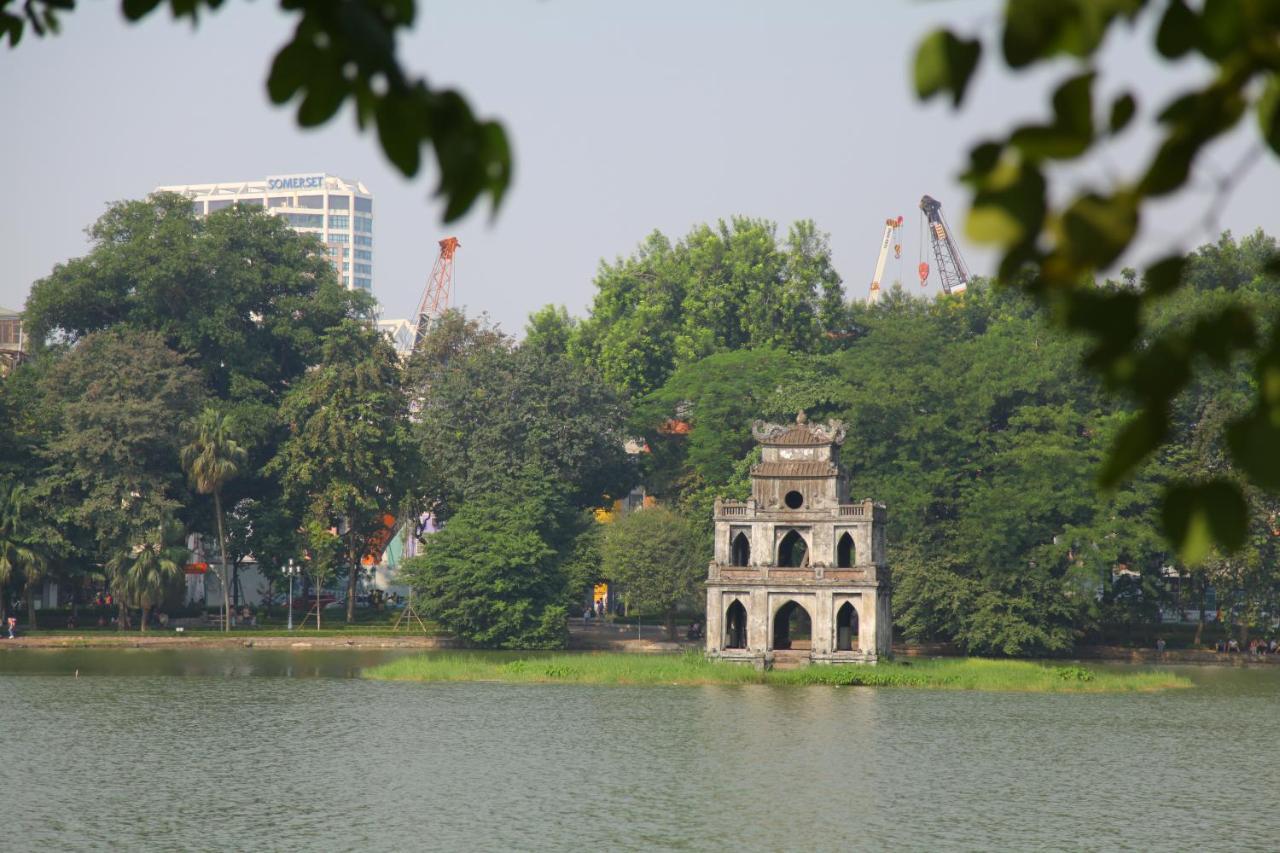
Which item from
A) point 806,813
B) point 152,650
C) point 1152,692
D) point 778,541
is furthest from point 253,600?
point 806,813

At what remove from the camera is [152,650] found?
6178 centimetres

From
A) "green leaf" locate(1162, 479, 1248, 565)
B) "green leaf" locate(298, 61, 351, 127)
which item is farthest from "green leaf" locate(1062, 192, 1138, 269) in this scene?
"green leaf" locate(298, 61, 351, 127)

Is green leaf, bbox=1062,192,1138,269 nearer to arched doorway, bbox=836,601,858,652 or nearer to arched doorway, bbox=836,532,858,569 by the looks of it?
arched doorway, bbox=836,601,858,652

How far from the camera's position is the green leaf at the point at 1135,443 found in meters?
3.29

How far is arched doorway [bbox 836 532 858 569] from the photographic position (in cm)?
5784

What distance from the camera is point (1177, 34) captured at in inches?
132

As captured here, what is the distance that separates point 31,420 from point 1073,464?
41.5 metres

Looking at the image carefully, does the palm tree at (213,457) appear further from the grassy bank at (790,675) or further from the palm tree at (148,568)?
the grassy bank at (790,675)

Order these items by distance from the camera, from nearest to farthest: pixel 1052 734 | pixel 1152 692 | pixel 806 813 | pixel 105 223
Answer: pixel 806 813, pixel 1052 734, pixel 1152 692, pixel 105 223

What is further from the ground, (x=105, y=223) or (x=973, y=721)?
(x=105, y=223)

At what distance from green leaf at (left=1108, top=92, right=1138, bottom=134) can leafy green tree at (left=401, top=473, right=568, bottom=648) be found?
5986cm

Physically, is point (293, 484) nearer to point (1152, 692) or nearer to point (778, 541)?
point (778, 541)

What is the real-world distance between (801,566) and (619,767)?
79.7ft

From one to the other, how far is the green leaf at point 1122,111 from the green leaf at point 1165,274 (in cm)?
27
